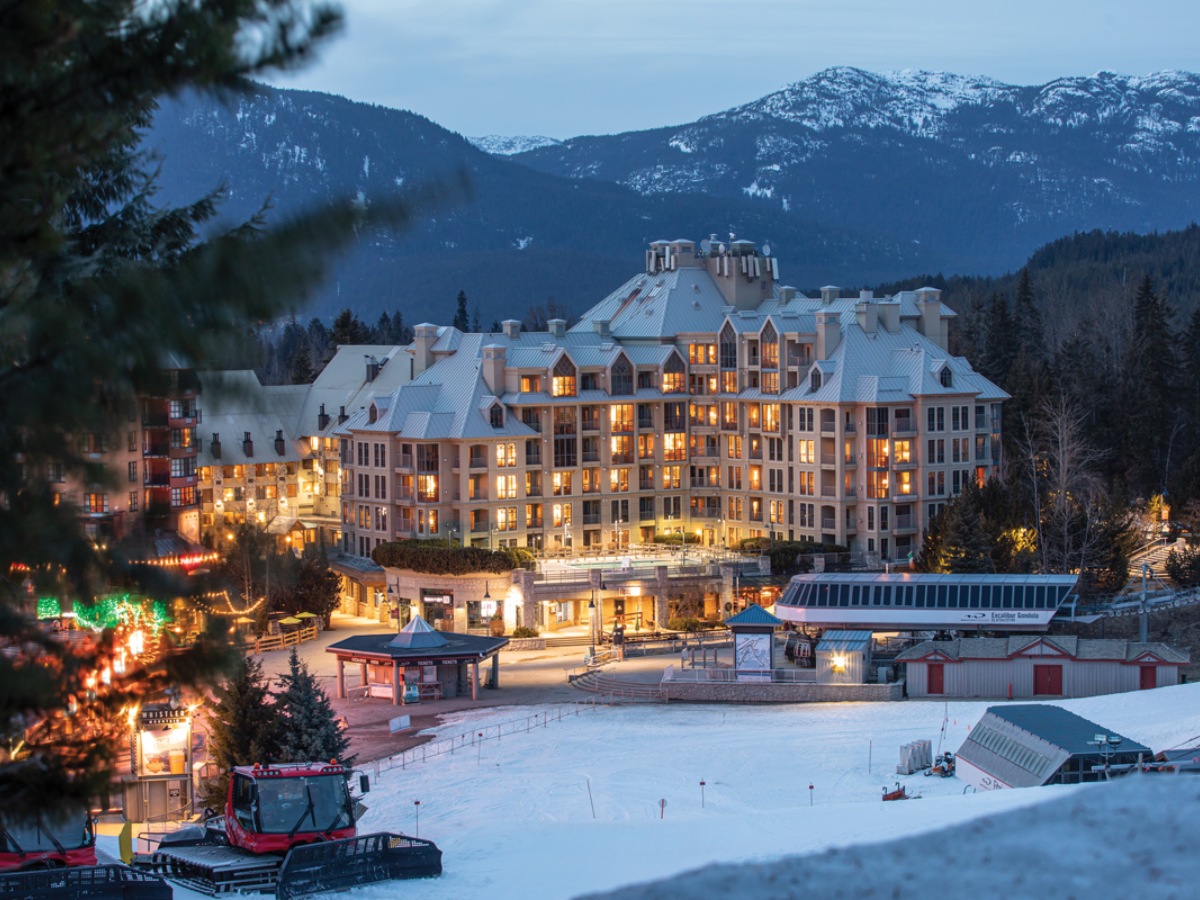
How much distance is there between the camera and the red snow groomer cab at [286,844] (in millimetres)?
22500

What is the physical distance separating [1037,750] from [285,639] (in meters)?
34.7

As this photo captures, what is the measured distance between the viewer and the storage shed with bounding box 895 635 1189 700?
176 feet

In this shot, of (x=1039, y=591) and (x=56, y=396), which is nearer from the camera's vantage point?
(x=56, y=396)

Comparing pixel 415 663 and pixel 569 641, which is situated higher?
pixel 415 663

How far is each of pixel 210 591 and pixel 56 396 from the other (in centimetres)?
158

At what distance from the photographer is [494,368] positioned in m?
74.6

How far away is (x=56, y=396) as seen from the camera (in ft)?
29.0

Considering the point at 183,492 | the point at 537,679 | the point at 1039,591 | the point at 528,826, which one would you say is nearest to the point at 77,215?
the point at 528,826

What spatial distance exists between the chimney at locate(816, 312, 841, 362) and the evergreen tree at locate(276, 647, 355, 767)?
3945cm

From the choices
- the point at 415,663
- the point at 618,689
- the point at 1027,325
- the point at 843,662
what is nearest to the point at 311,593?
the point at 415,663

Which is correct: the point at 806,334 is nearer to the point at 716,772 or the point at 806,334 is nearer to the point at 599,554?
the point at 599,554

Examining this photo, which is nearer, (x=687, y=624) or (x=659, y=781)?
(x=659, y=781)

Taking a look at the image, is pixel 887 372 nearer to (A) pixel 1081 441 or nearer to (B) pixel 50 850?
(A) pixel 1081 441

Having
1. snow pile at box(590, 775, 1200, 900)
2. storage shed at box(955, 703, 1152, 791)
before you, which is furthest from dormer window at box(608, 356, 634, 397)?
snow pile at box(590, 775, 1200, 900)
